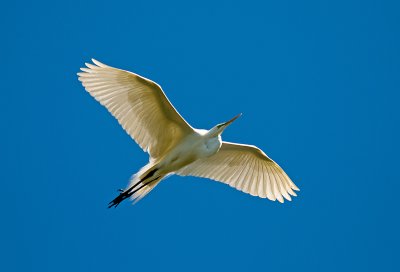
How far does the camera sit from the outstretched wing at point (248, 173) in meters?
14.0

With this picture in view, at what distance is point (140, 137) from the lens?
13102 mm

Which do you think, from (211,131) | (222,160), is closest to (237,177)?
(222,160)

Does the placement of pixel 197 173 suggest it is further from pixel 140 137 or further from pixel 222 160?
pixel 140 137

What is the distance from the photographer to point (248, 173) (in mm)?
14133

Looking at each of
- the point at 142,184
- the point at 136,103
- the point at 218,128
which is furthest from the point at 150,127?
the point at 218,128

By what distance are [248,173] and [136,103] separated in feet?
8.34

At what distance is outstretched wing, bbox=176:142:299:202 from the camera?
13984mm

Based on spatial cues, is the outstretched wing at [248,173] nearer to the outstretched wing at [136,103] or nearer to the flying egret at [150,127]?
the flying egret at [150,127]

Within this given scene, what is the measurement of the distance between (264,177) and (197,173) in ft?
3.78

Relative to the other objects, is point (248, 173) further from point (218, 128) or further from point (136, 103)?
point (136, 103)

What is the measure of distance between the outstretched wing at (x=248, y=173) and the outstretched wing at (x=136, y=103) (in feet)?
3.75

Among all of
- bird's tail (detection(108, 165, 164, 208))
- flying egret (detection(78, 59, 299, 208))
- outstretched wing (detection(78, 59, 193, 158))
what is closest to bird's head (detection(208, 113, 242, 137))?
flying egret (detection(78, 59, 299, 208))

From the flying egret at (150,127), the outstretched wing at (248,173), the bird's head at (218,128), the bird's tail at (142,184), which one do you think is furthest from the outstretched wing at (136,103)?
the outstretched wing at (248,173)

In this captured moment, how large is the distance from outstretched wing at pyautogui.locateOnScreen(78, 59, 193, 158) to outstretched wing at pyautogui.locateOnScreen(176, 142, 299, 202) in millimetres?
1143
